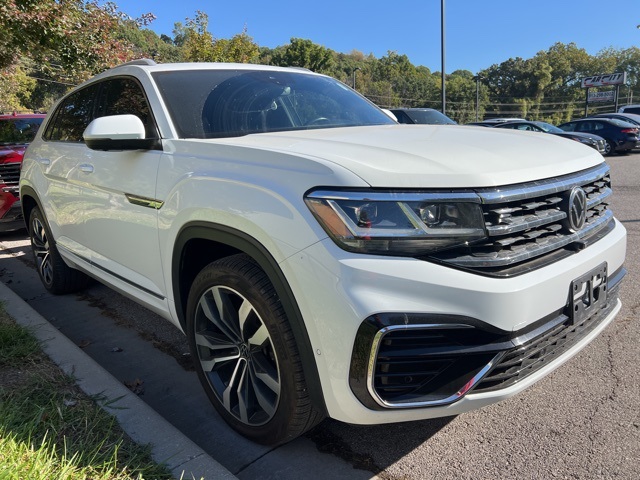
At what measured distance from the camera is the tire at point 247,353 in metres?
2.02

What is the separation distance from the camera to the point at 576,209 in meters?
2.18

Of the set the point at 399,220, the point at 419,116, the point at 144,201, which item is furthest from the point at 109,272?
the point at 419,116

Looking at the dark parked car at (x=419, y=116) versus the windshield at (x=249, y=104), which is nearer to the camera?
the windshield at (x=249, y=104)

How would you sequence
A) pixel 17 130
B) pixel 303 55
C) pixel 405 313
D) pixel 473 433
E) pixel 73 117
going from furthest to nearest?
pixel 303 55 → pixel 17 130 → pixel 73 117 → pixel 473 433 → pixel 405 313

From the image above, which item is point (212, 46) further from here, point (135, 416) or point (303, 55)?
point (303, 55)

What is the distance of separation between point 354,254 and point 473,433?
1274mm

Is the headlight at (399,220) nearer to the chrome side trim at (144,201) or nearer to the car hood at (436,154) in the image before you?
the car hood at (436,154)

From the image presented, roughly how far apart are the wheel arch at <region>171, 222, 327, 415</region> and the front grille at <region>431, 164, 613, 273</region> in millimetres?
574

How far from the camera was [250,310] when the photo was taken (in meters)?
2.17

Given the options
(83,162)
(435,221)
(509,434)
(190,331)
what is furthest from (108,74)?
(509,434)

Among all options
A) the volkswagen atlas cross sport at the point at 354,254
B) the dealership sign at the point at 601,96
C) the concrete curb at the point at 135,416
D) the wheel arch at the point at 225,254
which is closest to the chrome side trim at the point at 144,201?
the volkswagen atlas cross sport at the point at 354,254

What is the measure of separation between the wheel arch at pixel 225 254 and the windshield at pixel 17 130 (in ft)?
21.2

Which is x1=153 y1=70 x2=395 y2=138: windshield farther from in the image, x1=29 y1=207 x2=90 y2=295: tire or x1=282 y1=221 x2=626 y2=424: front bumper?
x1=29 y1=207 x2=90 y2=295: tire

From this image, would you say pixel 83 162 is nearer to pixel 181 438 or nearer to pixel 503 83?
pixel 181 438
